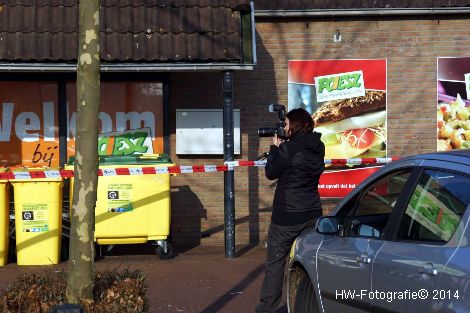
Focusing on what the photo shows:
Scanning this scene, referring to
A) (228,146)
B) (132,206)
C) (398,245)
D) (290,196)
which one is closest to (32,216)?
(132,206)

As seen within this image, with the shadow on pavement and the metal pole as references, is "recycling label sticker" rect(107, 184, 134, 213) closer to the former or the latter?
the metal pole

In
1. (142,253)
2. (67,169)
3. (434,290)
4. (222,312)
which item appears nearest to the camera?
(434,290)

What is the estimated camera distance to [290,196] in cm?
634

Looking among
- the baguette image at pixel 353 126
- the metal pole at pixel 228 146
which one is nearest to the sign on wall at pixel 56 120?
the metal pole at pixel 228 146

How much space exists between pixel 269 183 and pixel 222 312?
4339 mm

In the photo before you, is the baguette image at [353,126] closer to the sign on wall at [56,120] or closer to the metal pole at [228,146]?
the metal pole at [228,146]

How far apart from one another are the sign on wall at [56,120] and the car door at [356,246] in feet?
20.0

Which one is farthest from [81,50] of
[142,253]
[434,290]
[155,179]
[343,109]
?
[343,109]

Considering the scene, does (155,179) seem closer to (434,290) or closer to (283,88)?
(283,88)

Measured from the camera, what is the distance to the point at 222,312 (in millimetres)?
7219

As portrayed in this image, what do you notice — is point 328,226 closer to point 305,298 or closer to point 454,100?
Answer: point 305,298

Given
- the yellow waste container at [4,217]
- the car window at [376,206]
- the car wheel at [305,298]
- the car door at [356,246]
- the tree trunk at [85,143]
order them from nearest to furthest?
the car door at [356,246] < the car window at [376,206] < the tree trunk at [85,143] < the car wheel at [305,298] < the yellow waste container at [4,217]

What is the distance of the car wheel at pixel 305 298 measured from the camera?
5465 mm

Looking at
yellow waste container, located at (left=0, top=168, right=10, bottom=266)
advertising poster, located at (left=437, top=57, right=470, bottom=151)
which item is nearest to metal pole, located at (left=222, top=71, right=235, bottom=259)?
yellow waste container, located at (left=0, top=168, right=10, bottom=266)
